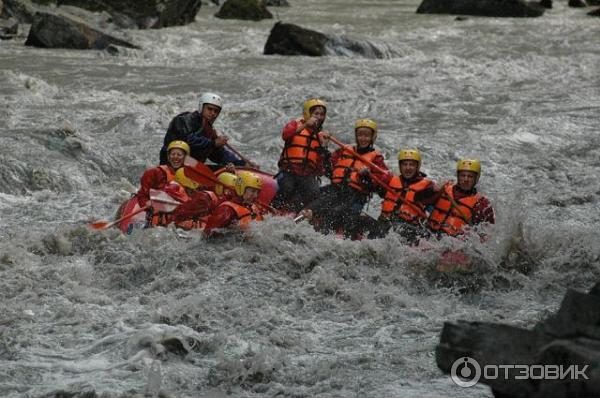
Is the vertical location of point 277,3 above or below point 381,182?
above

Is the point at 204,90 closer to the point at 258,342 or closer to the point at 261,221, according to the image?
the point at 261,221

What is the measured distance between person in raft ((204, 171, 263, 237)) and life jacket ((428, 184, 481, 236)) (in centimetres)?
152

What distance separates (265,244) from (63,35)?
1191cm

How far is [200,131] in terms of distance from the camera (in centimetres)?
957

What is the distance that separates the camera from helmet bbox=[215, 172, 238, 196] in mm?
8681

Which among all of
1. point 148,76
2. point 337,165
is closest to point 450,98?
point 148,76

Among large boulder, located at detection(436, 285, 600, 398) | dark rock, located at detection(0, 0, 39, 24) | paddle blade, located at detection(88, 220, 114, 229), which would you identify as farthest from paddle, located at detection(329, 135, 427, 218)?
dark rock, located at detection(0, 0, 39, 24)

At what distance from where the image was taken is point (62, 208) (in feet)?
31.8

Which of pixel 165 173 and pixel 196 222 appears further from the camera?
pixel 165 173

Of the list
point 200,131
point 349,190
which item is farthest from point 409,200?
point 200,131

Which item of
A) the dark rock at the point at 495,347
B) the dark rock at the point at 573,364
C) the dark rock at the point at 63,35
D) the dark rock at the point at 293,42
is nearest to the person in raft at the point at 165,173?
the dark rock at the point at 495,347

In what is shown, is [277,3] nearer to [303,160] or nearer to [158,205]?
[303,160]

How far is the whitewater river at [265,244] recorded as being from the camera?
592 cm

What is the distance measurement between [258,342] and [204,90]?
9.72 meters
